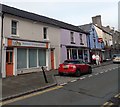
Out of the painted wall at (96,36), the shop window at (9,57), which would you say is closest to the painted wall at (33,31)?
the shop window at (9,57)

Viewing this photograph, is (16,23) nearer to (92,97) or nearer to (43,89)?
(43,89)

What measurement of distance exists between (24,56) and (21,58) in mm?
499

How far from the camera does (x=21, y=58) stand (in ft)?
62.2

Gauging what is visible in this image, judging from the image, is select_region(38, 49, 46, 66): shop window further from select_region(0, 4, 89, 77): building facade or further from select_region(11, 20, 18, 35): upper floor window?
select_region(11, 20, 18, 35): upper floor window

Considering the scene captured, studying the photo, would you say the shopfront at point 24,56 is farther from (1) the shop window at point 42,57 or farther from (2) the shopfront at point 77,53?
(2) the shopfront at point 77,53


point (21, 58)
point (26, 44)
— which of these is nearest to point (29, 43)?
point (26, 44)

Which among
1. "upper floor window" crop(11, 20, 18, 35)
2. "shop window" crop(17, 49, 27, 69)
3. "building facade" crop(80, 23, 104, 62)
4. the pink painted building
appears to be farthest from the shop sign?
"building facade" crop(80, 23, 104, 62)

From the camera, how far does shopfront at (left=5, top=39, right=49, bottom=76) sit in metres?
17.6

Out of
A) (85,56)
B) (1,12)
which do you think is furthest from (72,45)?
(1,12)

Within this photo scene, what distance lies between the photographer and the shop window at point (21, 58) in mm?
18594

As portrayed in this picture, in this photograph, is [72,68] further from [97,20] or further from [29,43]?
[97,20]

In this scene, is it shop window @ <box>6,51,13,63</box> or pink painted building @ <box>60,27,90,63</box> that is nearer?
shop window @ <box>6,51,13,63</box>

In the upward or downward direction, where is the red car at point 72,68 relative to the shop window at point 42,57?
downward

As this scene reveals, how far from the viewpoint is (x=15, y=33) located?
61.6 feet
